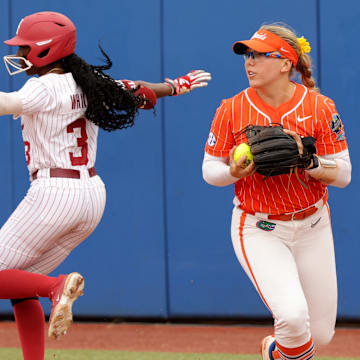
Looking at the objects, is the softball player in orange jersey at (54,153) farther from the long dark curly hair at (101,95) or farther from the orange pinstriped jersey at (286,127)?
the orange pinstriped jersey at (286,127)

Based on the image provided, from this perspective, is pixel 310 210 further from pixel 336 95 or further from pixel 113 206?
pixel 113 206

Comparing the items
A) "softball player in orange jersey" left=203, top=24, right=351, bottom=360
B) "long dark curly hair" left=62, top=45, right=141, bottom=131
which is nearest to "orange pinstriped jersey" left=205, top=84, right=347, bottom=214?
"softball player in orange jersey" left=203, top=24, right=351, bottom=360

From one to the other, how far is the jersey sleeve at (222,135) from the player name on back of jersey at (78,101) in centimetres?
66

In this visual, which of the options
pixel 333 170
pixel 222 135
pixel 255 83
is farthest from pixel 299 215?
pixel 255 83

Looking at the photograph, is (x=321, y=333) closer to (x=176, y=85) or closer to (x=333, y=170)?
(x=333, y=170)

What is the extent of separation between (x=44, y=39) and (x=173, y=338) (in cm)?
271

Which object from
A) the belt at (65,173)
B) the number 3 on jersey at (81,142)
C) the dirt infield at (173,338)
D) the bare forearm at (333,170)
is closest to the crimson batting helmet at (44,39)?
the number 3 on jersey at (81,142)

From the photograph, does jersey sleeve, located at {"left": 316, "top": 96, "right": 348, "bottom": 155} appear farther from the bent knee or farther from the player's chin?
the bent knee

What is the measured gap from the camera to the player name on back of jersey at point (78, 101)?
12.2 ft

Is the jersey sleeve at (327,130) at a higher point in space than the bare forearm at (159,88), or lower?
lower

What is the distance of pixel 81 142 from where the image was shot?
3.81m

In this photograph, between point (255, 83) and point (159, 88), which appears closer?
point (255, 83)

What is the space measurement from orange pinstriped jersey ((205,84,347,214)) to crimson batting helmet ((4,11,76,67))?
859mm

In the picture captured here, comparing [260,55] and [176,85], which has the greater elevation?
[260,55]
